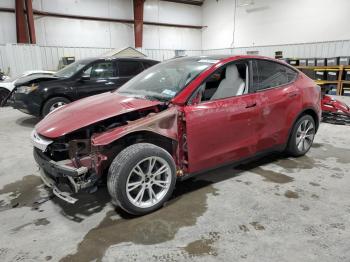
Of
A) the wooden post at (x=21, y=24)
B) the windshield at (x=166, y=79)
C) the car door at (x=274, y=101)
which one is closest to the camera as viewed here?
the windshield at (x=166, y=79)

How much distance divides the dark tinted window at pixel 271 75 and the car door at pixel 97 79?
13.3 ft

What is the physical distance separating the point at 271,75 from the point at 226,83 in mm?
671

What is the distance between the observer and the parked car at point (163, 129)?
7.83ft

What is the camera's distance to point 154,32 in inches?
679

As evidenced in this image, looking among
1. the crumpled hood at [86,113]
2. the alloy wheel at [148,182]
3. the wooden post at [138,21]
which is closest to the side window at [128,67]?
the crumpled hood at [86,113]

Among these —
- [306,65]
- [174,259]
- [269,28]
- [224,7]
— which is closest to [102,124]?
[174,259]

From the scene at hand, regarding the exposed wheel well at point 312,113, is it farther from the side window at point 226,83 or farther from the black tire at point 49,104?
the black tire at point 49,104

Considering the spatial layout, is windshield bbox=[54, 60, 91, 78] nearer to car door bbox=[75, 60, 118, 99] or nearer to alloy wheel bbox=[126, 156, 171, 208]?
car door bbox=[75, 60, 118, 99]

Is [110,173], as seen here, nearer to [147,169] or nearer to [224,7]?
[147,169]

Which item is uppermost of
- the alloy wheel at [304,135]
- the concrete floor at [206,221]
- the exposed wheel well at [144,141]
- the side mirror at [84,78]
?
the side mirror at [84,78]

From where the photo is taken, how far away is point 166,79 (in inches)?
123

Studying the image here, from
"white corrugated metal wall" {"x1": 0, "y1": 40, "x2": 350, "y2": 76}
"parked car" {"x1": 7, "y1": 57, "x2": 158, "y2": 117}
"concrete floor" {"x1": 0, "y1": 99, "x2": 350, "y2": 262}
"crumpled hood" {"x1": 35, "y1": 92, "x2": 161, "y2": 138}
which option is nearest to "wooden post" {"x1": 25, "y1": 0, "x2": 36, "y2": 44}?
"white corrugated metal wall" {"x1": 0, "y1": 40, "x2": 350, "y2": 76}

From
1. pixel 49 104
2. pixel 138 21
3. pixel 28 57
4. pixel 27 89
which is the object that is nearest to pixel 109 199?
pixel 49 104

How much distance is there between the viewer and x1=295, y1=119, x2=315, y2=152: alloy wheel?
3.75m
